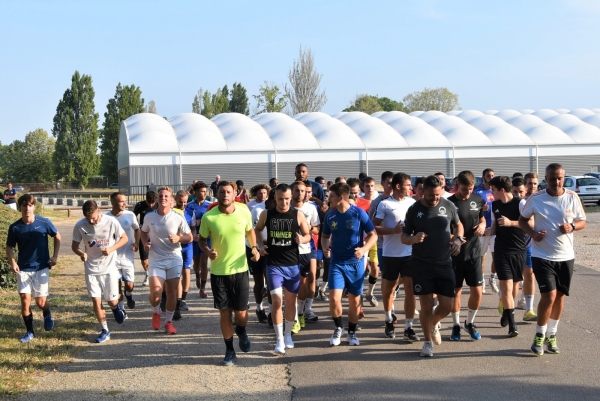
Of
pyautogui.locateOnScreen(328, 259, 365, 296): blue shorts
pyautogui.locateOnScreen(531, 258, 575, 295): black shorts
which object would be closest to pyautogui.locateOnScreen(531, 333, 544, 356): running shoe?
pyautogui.locateOnScreen(531, 258, 575, 295): black shorts

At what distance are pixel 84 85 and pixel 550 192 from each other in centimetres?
6578

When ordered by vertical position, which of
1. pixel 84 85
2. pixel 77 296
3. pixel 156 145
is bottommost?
pixel 77 296

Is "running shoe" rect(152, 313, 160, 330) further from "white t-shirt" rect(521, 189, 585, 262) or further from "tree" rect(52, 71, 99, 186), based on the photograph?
"tree" rect(52, 71, 99, 186)

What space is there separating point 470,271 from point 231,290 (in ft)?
9.50

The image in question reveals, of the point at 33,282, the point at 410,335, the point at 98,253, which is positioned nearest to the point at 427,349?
the point at 410,335

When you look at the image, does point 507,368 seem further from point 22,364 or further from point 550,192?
point 22,364

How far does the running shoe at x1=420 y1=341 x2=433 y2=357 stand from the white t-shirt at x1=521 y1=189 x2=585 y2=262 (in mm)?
1480

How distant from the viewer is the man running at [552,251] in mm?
7207

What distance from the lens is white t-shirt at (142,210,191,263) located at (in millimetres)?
8695

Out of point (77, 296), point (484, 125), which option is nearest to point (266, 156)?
point (484, 125)

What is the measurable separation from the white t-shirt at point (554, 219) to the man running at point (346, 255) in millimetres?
1804

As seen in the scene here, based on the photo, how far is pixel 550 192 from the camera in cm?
733

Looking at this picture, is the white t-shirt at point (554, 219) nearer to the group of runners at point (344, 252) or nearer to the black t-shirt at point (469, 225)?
the group of runners at point (344, 252)

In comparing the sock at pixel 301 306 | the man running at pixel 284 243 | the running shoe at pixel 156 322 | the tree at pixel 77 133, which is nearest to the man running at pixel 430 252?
the man running at pixel 284 243
